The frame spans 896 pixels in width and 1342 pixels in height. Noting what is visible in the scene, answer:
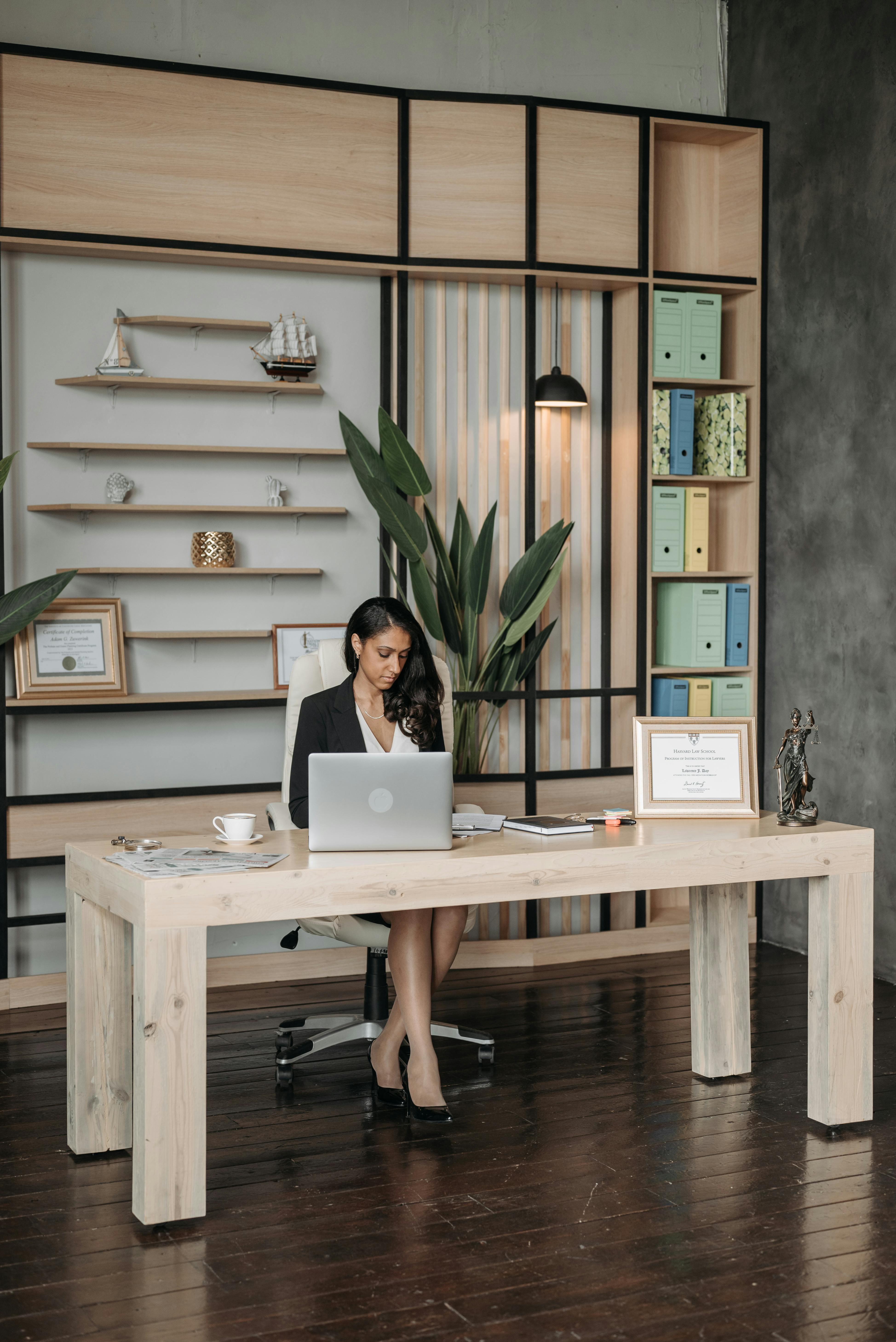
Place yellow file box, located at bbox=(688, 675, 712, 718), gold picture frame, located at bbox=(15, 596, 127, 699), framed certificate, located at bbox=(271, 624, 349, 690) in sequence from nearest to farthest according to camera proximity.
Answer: gold picture frame, located at bbox=(15, 596, 127, 699) → framed certificate, located at bbox=(271, 624, 349, 690) → yellow file box, located at bbox=(688, 675, 712, 718)

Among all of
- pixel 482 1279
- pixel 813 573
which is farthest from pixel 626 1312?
pixel 813 573

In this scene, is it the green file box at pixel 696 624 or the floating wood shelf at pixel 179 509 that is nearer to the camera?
the floating wood shelf at pixel 179 509

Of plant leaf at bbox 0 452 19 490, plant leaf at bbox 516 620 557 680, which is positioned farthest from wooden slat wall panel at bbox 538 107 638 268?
plant leaf at bbox 0 452 19 490

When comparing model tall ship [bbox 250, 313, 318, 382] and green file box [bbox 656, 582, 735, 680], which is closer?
model tall ship [bbox 250, 313, 318, 382]

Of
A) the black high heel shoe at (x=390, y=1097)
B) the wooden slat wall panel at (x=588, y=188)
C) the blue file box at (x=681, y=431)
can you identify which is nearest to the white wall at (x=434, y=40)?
the wooden slat wall panel at (x=588, y=188)

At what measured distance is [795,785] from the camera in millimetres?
3338

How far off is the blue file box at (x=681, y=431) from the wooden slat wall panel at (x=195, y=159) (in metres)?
1.22

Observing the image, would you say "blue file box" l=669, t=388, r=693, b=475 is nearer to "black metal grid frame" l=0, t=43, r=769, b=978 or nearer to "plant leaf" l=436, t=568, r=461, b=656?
"black metal grid frame" l=0, t=43, r=769, b=978

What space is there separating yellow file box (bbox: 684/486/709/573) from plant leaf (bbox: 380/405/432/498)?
3.83ft

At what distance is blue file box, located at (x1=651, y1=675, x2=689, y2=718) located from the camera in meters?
5.14

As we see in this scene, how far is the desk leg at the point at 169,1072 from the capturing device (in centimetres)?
265

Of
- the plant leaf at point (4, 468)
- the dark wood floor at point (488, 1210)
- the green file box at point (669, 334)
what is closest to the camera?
the dark wood floor at point (488, 1210)

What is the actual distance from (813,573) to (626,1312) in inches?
129

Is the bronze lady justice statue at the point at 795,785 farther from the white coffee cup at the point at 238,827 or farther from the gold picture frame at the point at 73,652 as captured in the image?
the gold picture frame at the point at 73,652
